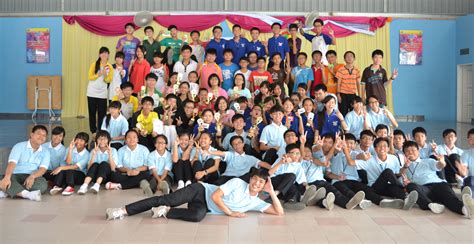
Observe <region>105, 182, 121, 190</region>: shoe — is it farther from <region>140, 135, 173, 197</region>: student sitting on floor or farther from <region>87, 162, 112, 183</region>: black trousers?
<region>140, 135, 173, 197</region>: student sitting on floor

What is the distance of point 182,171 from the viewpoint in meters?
6.00

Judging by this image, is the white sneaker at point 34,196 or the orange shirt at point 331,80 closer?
the white sneaker at point 34,196

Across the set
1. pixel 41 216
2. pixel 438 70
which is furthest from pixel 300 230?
pixel 438 70

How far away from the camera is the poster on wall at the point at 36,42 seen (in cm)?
1495

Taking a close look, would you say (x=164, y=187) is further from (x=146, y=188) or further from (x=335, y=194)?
(x=335, y=194)

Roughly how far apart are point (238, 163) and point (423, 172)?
6.82 ft

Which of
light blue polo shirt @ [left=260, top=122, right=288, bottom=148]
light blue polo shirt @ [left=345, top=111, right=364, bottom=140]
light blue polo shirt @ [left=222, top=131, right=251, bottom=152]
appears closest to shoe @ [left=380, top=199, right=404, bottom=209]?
light blue polo shirt @ [left=260, top=122, right=288, bottom=148]

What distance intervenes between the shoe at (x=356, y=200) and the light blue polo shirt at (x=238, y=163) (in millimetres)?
1332

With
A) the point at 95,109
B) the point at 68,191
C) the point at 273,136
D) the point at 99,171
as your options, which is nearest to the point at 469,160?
the point at 273,136

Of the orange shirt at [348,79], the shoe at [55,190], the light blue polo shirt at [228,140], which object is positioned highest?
the orange shirt at [348,79]

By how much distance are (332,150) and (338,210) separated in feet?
3.18

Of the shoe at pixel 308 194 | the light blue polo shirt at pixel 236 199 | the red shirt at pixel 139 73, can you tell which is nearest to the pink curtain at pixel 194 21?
the red shirt at pixel 139 73

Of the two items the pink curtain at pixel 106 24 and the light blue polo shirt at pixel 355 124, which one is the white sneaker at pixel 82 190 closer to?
the light blue polo shirt at pixel 355 124

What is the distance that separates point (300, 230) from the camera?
13.8 ft
